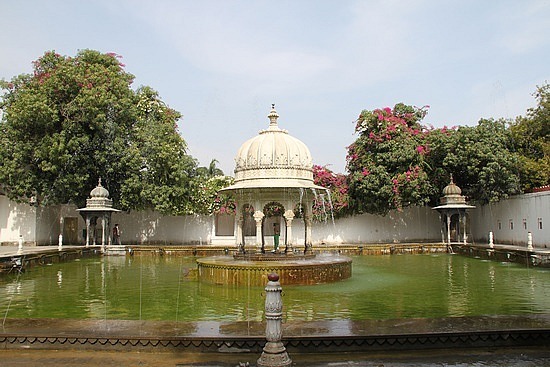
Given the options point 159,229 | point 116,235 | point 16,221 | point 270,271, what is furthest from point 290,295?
point 159,229

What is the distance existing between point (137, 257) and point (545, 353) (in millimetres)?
21216

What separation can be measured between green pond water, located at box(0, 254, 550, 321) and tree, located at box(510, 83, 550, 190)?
31.0 ft

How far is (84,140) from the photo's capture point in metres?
25.5

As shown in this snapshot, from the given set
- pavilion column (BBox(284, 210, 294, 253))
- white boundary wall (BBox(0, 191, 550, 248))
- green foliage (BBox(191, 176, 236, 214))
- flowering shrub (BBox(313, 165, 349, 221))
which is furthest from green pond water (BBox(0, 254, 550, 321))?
white boundary wall (BBox(0, 191, 550, 248))

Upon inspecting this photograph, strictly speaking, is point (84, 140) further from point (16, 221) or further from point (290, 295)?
point (290, 295)

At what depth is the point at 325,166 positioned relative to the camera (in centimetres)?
3244

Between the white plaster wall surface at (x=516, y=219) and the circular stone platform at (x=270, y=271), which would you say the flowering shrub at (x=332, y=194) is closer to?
the white plaster wall surface at (x=516, y=219)

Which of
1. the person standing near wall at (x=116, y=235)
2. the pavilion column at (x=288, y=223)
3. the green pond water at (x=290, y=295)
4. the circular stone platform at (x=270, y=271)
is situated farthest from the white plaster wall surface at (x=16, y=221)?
the pavilion column at (x=288, y=223)

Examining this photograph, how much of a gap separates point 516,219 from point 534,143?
428 centimetres

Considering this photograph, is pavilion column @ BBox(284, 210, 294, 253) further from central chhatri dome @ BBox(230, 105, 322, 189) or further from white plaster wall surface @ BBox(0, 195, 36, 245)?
white plaster wall surface @ BBox(0, 195, 36, 245)

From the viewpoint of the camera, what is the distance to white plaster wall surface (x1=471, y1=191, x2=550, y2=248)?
22.7m

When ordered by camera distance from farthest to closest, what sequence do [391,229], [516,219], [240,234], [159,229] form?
[159,229] < [391,229] < [516,219] < [240,234]

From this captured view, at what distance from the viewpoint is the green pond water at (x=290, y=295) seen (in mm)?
9461

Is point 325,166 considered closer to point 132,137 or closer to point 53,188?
point 132,137
